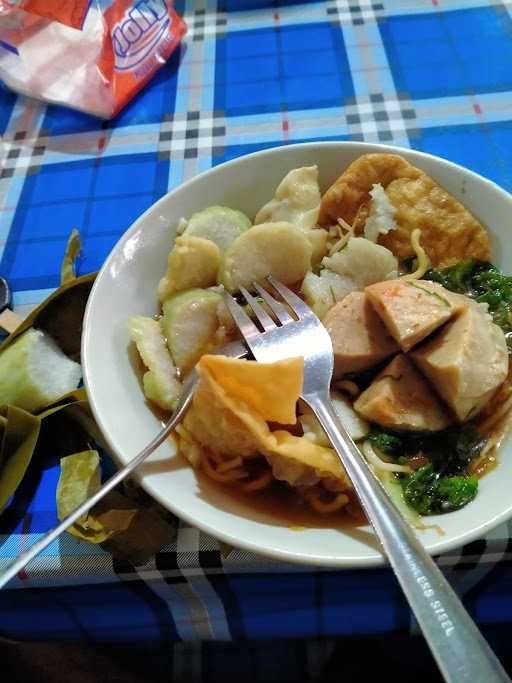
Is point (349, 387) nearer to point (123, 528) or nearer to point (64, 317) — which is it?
point (123, 528)

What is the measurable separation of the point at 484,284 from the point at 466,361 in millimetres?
257

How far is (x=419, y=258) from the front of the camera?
1032 mm

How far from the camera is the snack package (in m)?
1.66

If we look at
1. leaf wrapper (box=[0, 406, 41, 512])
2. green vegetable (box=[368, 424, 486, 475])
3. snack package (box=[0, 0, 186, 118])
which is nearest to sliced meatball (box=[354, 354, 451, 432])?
green vegetable (box=[368, 424, 486, 475])

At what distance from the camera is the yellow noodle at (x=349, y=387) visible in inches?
36.1

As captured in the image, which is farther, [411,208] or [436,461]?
[411,208]

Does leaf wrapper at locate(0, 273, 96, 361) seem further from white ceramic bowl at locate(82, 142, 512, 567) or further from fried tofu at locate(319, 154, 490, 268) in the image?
fried tofu at locate(319, 154, 490, 268)

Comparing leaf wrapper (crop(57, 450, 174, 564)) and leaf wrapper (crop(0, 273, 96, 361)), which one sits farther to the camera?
leaf wrapper (crop(0, 273, 96, 361))

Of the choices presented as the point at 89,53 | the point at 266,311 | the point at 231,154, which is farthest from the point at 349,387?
the point at 89,53

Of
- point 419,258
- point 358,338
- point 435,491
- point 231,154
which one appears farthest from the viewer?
point 231,154

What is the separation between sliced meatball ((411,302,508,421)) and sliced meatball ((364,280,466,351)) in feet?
0.08

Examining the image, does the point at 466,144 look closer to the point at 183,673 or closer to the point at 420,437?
the point at 420,437

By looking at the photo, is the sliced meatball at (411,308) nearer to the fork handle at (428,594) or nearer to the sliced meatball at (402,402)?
the sliced meatball at (402,402)

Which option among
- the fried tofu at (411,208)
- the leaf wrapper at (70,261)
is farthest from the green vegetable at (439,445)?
the leaf wrapper at (70,261)
